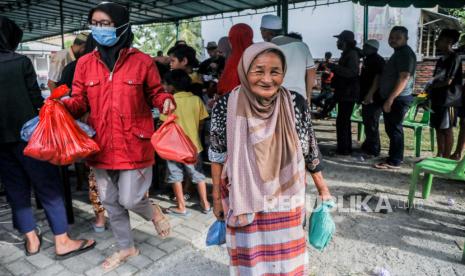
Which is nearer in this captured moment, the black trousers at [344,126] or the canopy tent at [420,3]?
the black trousers at [344,126]

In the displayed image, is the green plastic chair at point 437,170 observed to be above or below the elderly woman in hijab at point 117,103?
below

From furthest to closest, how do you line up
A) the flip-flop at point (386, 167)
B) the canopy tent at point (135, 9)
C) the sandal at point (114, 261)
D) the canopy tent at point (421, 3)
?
the canopy tent at point (135, 9) → the canopy tent at point (421, 3) → the flip-flop at point (386, 167) → the sandal at point (114, 261)

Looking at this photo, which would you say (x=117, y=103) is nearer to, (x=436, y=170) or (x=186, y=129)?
(x=186, y=129)

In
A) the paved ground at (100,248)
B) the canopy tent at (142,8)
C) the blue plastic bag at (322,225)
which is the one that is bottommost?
the paved ground at (100,248)

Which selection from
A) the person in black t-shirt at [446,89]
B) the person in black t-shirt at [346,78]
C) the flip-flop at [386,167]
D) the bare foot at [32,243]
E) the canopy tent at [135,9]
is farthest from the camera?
the canopy tent at [135,9]

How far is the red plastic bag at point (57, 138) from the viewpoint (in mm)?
2297

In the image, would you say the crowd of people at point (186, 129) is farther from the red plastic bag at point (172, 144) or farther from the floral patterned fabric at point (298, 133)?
the red plastic bag at point (172, 144)

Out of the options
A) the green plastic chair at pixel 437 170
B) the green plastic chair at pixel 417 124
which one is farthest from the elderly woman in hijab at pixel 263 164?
the green plastic chair at pixel 417 124

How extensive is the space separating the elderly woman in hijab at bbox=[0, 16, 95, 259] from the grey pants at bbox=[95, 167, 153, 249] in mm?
454

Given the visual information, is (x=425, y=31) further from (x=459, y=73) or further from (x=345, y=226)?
(x=345, y=226)

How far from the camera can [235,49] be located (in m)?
3.71

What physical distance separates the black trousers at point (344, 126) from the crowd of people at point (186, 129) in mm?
1713

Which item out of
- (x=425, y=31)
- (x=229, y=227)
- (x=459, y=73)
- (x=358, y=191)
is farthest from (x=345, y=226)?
(x=425, y=31)

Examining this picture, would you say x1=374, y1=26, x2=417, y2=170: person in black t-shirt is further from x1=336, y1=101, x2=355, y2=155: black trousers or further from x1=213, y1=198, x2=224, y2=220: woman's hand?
x1=213, y1=198, x2=224, y2=220: woman's hand
